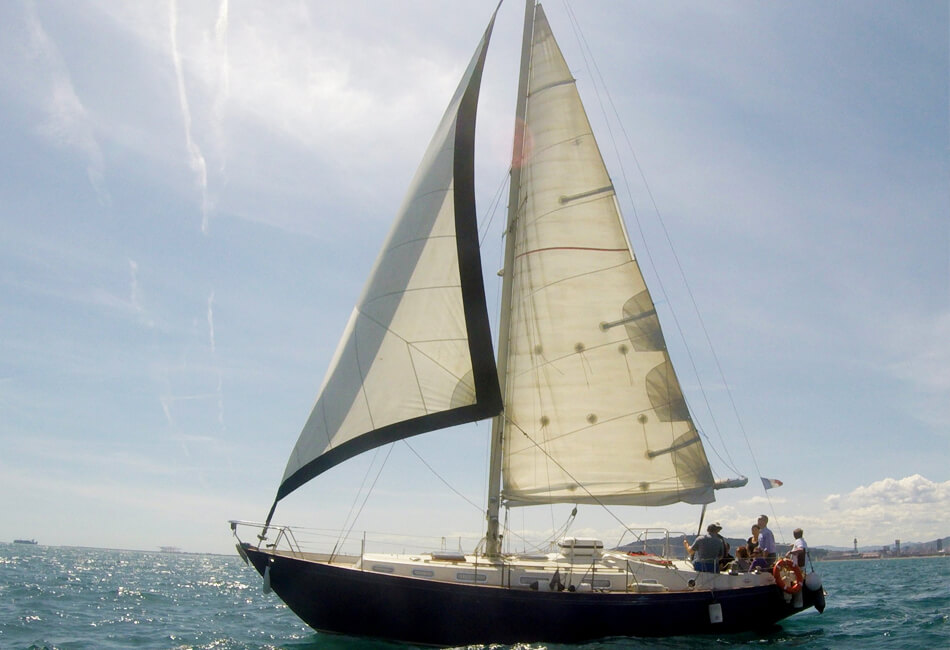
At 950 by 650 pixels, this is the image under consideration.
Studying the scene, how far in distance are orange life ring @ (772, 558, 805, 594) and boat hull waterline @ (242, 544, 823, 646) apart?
154cm

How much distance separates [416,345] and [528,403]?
354 cm

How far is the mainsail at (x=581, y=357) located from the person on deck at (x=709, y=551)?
49.7 inches

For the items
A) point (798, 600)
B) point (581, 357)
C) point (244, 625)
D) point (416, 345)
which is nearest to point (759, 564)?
point (798, 600)

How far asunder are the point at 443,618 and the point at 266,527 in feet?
12.6

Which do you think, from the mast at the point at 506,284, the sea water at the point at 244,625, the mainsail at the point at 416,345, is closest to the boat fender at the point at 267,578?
the sea water at the point at 244,625

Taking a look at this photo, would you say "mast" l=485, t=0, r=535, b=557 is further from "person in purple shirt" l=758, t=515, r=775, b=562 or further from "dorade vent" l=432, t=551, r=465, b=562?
"person in purple shirt" l=758, t=515, r=775, b=562

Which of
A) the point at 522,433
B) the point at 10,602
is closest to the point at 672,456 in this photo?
the point at 522,433

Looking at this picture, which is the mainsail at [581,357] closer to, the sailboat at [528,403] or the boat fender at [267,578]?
the sailboat at [528,403]

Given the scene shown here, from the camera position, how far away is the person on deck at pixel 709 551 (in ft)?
47.3

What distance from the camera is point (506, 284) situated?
53.5 feet

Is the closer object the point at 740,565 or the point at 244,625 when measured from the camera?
the point at 740,565

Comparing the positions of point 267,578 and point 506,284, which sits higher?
point 506,284

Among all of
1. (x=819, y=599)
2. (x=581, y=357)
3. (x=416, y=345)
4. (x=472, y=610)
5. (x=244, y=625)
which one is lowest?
(x=244, y=625)

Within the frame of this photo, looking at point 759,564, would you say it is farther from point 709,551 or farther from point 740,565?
point 709,551
